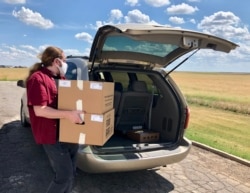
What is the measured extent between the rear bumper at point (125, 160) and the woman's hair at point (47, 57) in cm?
113

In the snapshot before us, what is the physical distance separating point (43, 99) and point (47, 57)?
1.44 ft

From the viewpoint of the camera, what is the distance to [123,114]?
202 inches

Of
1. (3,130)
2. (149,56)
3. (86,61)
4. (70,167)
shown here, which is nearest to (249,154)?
(149,56)

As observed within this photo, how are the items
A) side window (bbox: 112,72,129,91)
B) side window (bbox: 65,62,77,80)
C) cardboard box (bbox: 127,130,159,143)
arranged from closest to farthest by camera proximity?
1. side window (bbox: 65,62,77,80)
2. cardboard box (bbox: 127,130,159,143)
3. side window (bbox: 112,72,129,91)

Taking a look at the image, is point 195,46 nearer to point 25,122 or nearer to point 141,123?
point 141,123

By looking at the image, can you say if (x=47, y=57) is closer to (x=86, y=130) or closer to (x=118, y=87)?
(x=86, y=130)

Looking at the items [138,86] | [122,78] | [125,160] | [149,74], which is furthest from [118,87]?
[125,160]

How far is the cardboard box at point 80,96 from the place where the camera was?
120 inches

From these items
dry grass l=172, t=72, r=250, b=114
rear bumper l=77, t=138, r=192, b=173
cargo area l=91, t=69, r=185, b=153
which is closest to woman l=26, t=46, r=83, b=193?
rear bumper l=77, t=138, r=192, b=173

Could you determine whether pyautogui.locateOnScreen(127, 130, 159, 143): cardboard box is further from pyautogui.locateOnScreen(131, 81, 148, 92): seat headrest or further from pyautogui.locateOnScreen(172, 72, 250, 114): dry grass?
pyautogui.locateOnScreen(172, 72, 250, 114): dry grass

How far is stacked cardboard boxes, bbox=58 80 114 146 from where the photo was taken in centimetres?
306

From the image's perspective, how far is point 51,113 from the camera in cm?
291

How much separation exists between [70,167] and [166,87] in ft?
7.22

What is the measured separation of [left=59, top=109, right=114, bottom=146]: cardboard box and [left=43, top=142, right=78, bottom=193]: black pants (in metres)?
0.13
